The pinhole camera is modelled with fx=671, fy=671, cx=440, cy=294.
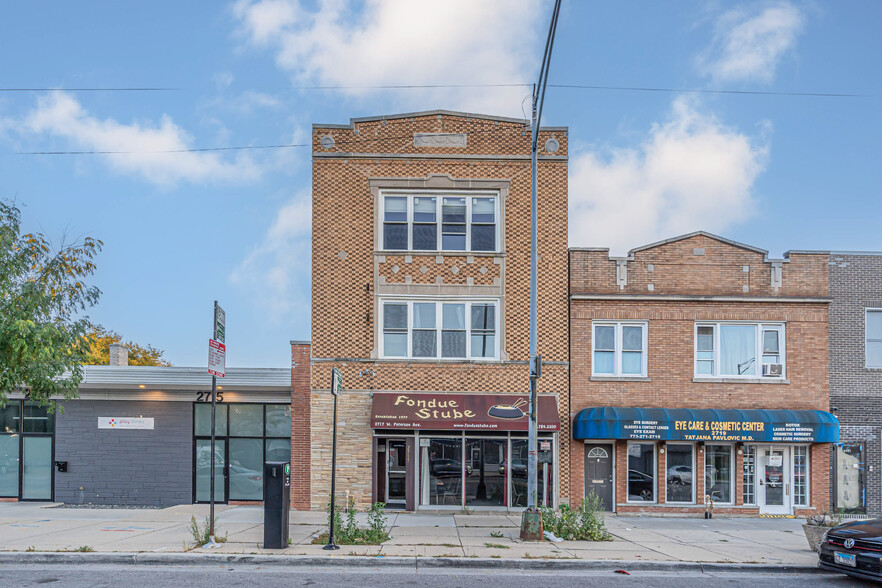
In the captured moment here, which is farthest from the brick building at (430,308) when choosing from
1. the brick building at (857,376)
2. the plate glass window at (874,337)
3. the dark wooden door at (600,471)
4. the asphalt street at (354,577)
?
the plate glass window at (874,337)

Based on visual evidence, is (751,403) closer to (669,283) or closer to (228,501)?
(669,283)

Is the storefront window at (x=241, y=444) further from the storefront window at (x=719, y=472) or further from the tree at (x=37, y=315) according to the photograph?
the storefront window at (x=719, y=472)

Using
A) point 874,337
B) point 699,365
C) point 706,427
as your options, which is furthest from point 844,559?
point 874,337

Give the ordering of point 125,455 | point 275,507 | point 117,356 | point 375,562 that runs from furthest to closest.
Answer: point 117,356 < point 125,455 < point 275,507 < point 375,562

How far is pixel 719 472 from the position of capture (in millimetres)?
17547

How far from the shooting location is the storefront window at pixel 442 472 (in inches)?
676

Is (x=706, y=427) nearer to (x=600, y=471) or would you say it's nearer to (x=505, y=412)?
(x=600, y=471)

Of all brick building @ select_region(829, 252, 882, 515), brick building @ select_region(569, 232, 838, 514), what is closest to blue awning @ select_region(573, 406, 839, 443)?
brick building @ select_region(569, 232, 838, 514)

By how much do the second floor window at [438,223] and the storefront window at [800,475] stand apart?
9.59 m

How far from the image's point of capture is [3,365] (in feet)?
43.4

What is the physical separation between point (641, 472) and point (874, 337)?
737 centimetres

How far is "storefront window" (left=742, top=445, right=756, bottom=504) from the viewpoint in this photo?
1752 cm

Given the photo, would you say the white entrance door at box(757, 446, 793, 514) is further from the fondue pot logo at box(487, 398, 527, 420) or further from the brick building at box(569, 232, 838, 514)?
the fondue pot logo at box(487, 398, 527, 420)

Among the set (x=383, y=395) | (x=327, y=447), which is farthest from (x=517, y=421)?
(x=327, y=447)
